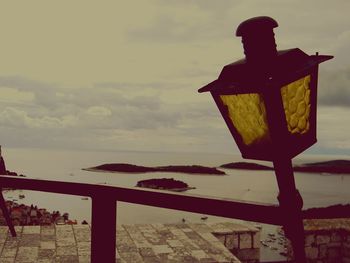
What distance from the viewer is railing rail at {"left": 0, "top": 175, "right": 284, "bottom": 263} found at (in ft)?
4.45

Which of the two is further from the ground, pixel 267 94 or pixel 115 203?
pixel 267 94

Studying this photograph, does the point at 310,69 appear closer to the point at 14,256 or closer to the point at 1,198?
the point at 1,198

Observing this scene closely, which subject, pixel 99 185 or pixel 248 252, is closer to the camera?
pixel 99 185

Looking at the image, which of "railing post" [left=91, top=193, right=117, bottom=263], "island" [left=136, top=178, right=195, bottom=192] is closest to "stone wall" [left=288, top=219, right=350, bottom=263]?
"railing post" [left=91, top=193, right=117, bottom=263]

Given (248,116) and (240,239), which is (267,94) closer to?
(248,116)

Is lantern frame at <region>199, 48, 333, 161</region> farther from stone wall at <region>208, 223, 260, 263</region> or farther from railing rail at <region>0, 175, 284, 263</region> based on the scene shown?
stone wall at <region>208, 223, 260, 263</region>

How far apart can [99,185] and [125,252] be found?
412 cm

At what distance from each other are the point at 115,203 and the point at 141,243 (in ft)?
14.9

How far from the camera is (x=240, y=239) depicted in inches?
270

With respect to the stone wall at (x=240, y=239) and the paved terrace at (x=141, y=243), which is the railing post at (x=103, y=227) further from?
the stone wall at (x=240, y=239)

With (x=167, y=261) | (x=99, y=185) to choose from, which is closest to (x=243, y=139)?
(x=99, y=185)

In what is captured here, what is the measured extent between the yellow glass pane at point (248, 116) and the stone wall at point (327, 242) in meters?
6.34

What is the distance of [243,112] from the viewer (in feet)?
3.94

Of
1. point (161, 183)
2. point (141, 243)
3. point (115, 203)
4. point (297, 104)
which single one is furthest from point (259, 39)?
point (161, 183)
